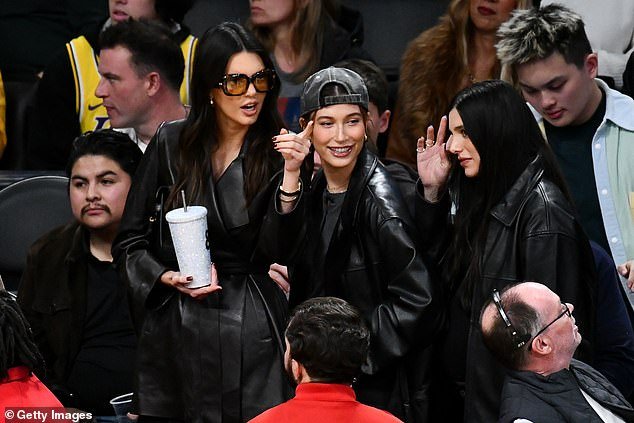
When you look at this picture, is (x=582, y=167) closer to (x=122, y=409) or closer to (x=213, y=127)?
(x=213, y=127)

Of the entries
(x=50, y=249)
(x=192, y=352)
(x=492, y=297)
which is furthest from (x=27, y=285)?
(x=492, y=297)

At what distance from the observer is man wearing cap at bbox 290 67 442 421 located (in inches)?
175

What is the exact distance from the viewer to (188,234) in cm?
442

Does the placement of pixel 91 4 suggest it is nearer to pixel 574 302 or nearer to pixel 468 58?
pixel 468 58

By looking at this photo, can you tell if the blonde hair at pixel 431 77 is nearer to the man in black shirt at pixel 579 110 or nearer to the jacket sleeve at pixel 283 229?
the man in black shirt at pixel 579 110

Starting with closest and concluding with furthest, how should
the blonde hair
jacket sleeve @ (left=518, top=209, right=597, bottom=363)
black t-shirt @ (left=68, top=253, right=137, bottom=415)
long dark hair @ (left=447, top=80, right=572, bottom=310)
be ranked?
jacket sleeve @ (left=518, top=209, right=597, bottom=363) → long dark hair @ (left=447, top=80, right=572, bottom=310) → black t-shirt @ (left=68, top=253, right=137, bottom=415) → the blonde hair

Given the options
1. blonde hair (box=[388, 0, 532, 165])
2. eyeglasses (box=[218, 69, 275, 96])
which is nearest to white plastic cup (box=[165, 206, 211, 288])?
eyeglasses (box=[218, 69, 275, 96])

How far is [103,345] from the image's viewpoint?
17.7 feet

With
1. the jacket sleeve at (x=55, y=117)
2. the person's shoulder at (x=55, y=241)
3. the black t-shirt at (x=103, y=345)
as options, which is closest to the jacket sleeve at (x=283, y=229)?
the black t-shirt at (x=103, y=345)

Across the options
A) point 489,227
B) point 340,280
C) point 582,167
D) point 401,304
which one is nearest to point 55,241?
point 340,280

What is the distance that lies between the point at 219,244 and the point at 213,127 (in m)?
0.42

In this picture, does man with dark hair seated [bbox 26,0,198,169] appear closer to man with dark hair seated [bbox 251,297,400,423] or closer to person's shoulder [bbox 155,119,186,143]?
person's shoulder [bbox 155,119,186,143]

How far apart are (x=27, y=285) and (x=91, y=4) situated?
8.16 ft

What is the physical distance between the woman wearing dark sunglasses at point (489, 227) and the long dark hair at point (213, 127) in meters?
0.54
